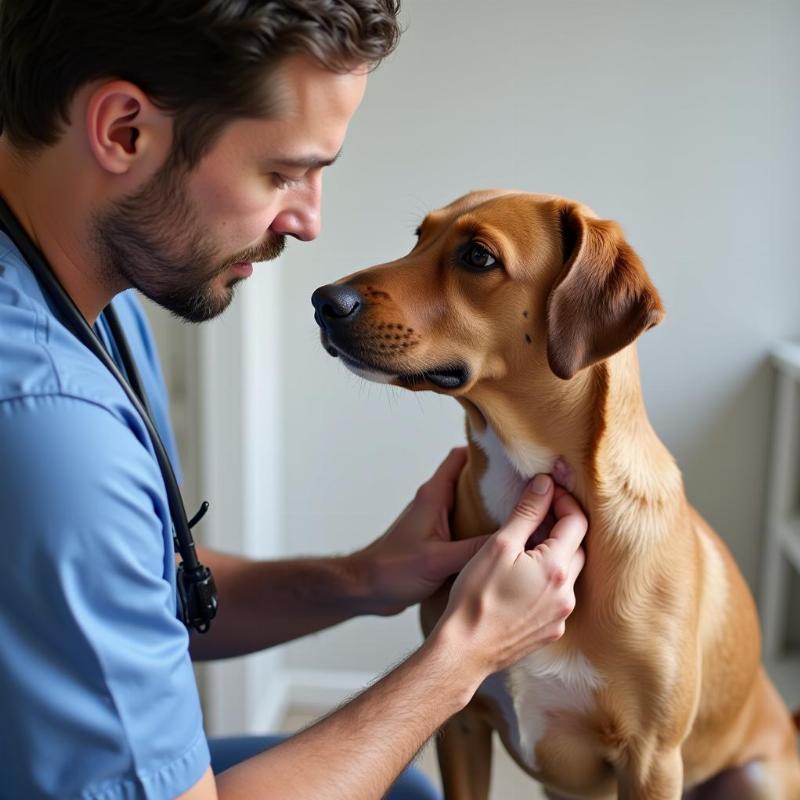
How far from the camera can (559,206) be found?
1.13 m

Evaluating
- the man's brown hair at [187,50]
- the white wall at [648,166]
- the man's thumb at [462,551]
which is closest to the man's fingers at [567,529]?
the man's thumb at [462,551]

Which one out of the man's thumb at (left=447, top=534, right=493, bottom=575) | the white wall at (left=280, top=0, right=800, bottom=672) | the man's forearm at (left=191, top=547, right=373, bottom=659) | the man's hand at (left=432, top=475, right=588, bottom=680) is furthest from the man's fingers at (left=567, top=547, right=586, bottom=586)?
the white wall at (left=280, top=0, right=800, bottom=672)

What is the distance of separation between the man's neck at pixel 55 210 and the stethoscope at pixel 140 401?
0.03 meters

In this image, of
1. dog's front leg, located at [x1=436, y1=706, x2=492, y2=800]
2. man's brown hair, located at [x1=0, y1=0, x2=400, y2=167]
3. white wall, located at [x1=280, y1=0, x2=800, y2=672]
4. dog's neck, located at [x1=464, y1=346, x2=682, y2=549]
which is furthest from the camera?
white wall, located at [x1=280, y1=0, x2=800, y2=672]

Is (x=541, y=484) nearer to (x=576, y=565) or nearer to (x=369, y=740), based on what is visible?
(x=576, y=565)

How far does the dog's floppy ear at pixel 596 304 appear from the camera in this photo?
1.05 m

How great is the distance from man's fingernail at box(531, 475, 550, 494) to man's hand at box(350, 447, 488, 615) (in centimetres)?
11

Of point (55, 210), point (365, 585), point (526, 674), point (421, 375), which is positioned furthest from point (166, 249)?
point (526, 674)

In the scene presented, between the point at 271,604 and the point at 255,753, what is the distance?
0.74 feet

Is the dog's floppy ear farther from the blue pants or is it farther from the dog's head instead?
the blue pants

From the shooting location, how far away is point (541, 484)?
3.72 feet

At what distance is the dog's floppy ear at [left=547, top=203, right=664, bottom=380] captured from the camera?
105cm

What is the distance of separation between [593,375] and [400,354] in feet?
0.79

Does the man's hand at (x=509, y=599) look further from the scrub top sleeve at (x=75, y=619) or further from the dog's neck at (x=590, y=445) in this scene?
the scrub top sleeve at (x=75, y=619)
